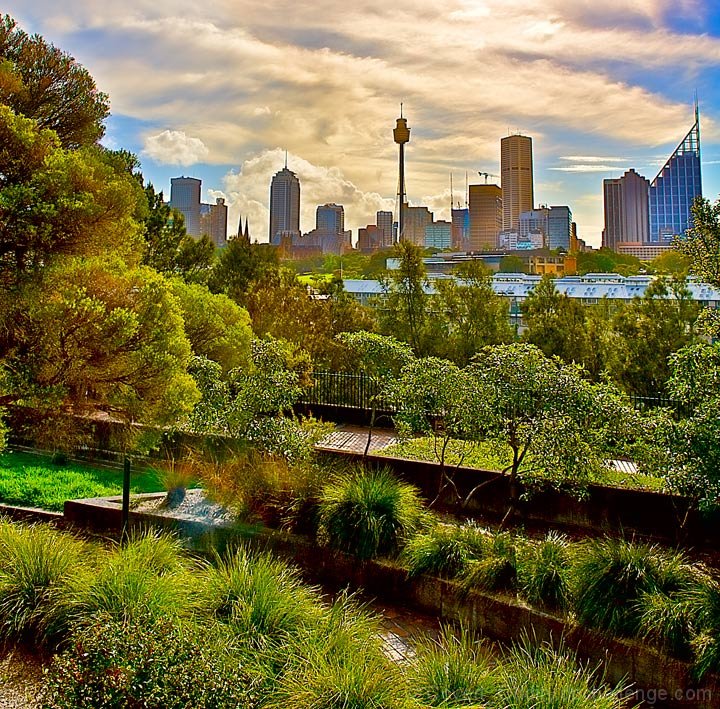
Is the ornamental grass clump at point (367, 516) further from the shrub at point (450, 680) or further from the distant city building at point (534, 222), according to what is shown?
the distant city building at point (534, 222)

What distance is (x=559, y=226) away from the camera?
6744cm

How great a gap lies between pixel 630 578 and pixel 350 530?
2.72 meters

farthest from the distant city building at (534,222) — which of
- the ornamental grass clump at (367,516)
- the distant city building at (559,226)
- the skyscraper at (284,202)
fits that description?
the ornamental grass clump at (367,516)

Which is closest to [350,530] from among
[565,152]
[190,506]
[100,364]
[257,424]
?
[257,424]

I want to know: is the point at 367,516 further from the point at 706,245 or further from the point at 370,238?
the point at 370,238

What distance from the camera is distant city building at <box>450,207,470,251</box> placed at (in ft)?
216

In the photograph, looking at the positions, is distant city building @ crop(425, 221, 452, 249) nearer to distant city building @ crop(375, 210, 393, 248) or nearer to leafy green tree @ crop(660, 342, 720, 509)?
distant city building @ crop(375, 210, 393, 248)

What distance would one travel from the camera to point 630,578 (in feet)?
16.5

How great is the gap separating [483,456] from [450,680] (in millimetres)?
5064

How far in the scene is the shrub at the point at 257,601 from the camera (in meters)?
4.27

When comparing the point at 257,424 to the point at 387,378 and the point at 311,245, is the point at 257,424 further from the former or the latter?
the point at 311,245

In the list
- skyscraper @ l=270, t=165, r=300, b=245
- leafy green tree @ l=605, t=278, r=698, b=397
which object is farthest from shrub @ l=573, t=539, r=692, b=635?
skyscraper @ l=270, t=165, r=300, b=245

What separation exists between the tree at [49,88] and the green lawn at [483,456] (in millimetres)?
5347

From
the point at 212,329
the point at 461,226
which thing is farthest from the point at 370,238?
the point at 212,329
